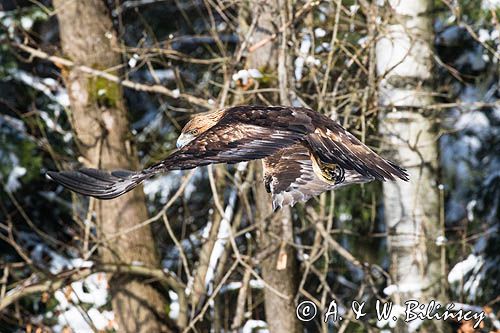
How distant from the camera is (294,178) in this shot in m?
4.93

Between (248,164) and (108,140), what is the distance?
4.04ft

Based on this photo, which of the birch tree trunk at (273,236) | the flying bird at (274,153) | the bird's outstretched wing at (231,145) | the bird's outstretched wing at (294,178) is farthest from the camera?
the birch tree trunk at (273,236)

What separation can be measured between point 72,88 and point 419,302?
9.31 ft

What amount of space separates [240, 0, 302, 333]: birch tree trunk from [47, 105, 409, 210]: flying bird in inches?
49.2

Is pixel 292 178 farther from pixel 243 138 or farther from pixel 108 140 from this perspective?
pixel 108 140

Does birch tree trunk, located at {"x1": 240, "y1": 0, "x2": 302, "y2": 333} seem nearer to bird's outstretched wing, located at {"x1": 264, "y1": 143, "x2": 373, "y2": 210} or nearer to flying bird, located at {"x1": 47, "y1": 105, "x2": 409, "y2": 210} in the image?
bird's outstretched wing, located at {"x1": 264, "y1": 143, "x2": 373, "y2": 210}

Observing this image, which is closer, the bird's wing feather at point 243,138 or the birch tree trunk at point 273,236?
the bird's wing feather at point 243,138

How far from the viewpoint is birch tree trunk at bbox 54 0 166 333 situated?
7297 millimetres

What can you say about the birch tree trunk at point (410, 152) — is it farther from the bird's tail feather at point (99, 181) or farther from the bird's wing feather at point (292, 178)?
the bird's tail feather at point (99, 181)

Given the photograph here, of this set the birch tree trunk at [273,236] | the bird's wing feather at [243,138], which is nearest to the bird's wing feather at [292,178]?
the bird's wing feather at [243,138]

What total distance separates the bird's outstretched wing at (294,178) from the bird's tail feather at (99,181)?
2.20ft

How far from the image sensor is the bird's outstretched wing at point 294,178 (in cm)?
471

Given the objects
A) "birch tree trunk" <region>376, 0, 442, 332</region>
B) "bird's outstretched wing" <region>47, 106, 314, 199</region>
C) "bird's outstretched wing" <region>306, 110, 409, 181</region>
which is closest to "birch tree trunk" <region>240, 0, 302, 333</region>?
"birch tree trunk" <region>376, 0, 442, 332</region>

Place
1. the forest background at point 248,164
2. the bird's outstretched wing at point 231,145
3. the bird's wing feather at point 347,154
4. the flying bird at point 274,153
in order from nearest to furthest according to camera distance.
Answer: the bird's outstretched wing at point 231,145 → the flying bird at point 274,153 → the bird's wing feather at point 347,154 → the forest background at point 248,164
